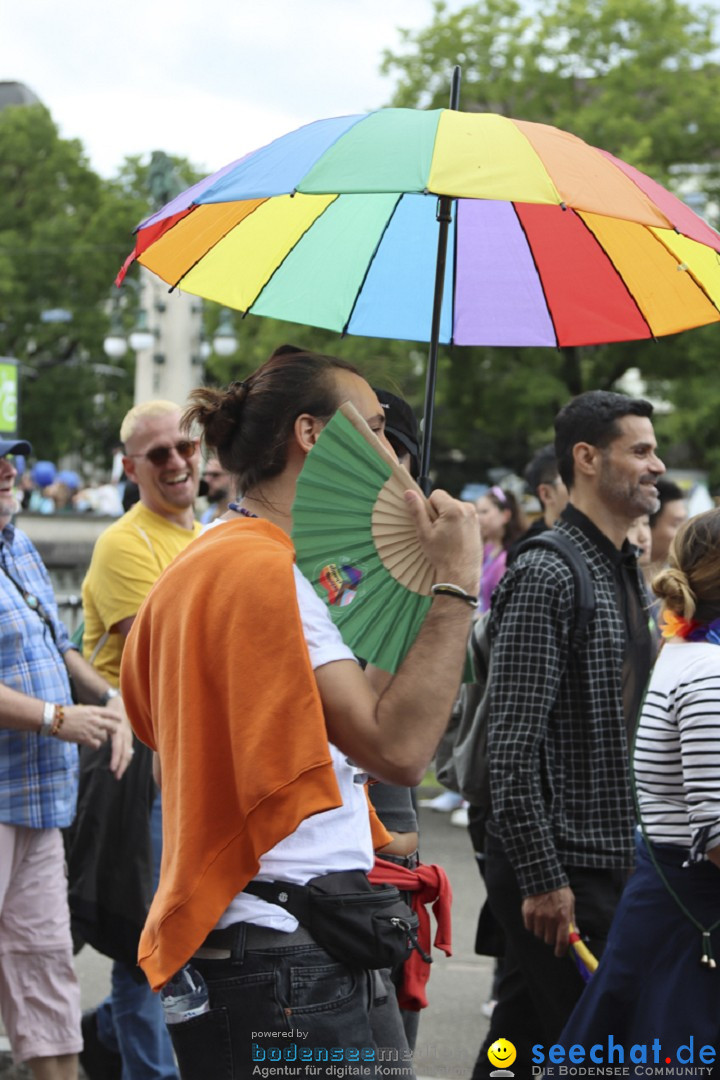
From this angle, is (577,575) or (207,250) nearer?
(207,250)

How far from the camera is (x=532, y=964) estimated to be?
3.79m

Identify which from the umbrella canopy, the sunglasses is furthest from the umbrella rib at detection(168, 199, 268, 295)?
the sunglasses

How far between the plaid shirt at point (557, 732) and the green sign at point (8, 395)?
19.6ft

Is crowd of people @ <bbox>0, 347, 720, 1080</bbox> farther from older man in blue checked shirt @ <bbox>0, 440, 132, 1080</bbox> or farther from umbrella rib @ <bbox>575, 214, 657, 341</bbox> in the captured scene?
umbrella rib @ <bbox>575, 214, 657, 341</bbox>

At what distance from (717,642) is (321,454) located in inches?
51.8

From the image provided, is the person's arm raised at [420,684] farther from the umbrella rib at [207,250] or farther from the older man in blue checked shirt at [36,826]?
the older man in blue checked shirt at [36,826]

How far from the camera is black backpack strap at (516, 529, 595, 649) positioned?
373 centimetres

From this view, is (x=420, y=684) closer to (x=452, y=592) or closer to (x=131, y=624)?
(x=452, y=592)

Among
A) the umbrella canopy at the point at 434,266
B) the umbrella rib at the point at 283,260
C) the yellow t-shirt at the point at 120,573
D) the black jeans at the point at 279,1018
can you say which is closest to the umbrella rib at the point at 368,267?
the umbrella canopy at the point at 434,266

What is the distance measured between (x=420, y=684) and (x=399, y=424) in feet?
4.48

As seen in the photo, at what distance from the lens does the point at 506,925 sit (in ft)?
12.7

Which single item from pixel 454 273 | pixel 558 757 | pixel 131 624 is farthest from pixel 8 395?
pixel 558 757

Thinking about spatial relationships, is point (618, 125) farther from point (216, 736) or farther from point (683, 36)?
point (216, 736)

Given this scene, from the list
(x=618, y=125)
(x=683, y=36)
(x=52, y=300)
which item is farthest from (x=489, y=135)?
(x=52, y=300)
